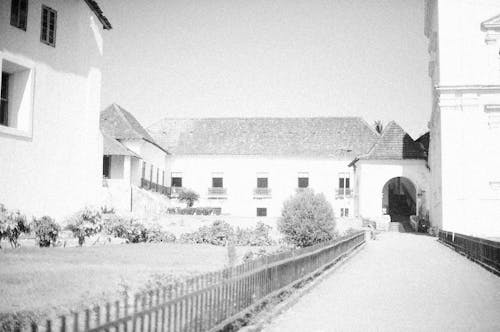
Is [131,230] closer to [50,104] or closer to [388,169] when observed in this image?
[50,104]

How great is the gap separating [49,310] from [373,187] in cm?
3557

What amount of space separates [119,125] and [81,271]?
33.1 metres

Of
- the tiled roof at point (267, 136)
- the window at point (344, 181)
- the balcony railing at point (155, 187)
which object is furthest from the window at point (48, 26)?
the window at point (344, 181)

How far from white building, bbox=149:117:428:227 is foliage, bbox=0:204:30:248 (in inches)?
1389

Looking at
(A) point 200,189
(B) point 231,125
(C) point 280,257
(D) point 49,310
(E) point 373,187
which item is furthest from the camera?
(B) point 231,125

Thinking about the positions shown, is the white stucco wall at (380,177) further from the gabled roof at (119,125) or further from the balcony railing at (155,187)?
the gabled roof at (119,125)

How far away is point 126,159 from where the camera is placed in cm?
3784

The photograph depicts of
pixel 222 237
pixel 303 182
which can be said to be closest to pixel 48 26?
pixel 222 237

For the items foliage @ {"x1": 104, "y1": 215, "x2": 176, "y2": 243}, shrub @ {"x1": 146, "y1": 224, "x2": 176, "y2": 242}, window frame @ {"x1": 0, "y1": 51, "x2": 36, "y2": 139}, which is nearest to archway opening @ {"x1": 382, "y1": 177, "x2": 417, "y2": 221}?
shrub @ {"x1": 146, "y1": 224, "x2": 176, "y2": 242}

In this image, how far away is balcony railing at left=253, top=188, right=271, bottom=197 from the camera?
1988 inches

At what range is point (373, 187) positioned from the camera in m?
41.0

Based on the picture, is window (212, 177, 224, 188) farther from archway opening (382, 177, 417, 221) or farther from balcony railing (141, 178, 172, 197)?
archway opening (382, 177, 417, 221)

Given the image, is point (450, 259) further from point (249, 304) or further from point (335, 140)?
point (335, 140)

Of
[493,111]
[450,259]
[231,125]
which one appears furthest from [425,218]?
[231,125]
